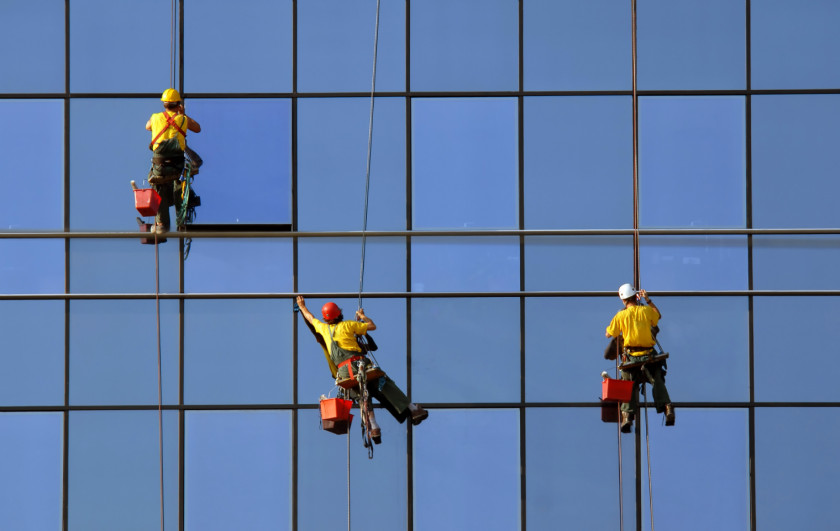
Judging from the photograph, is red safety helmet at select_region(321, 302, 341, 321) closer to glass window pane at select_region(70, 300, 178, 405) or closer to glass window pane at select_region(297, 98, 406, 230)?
glass window pane at select_region(297, 98, 406, 230)

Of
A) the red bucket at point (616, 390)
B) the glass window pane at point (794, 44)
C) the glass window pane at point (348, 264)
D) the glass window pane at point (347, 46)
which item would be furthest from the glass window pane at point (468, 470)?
the glass window pane at point (794, 44)

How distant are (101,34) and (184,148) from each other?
87.8 inches

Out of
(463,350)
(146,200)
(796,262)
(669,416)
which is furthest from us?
(796,262)

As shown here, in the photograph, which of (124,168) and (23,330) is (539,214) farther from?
(23,330)

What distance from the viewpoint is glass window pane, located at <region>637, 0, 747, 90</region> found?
43.1ft

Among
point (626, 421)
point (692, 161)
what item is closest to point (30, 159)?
point (626, 421)

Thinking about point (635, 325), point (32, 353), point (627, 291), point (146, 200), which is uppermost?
point (146, 200)

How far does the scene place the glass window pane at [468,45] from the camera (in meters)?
13.2

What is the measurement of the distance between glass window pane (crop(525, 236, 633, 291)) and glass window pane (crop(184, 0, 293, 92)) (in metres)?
3.56

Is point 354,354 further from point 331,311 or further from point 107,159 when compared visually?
point 107,159

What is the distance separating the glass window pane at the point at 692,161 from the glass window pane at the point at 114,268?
553 centimetres

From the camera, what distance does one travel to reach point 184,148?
1205 cm

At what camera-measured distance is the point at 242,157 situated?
43.3ft

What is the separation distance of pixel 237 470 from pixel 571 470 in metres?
3.82
